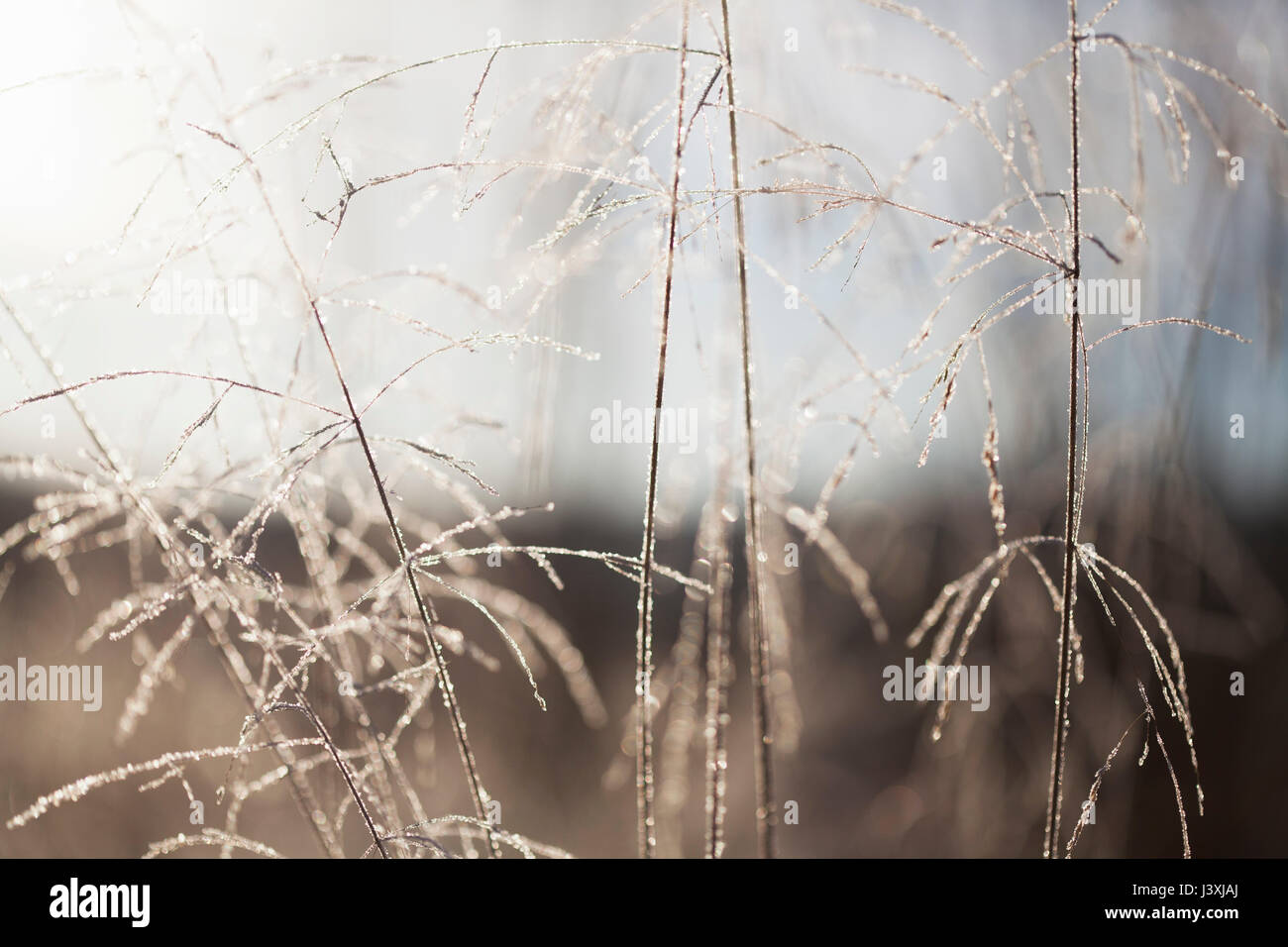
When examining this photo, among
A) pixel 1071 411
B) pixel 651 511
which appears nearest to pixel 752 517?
pixel 651 511

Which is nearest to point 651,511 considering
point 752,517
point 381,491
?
point 752,517

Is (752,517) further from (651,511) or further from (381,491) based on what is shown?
(381,491)

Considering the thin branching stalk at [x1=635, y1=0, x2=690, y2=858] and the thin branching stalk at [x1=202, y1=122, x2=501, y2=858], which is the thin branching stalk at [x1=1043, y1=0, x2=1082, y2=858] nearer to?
the thin branching stalk at [x1=635, y1=0, x2=690, y2=858]

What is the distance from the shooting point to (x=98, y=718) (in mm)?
2621

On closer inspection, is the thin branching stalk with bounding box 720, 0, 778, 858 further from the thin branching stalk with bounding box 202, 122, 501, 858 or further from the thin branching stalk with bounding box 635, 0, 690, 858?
the thin branching stalk with bounding box 202, 122, 501, 858

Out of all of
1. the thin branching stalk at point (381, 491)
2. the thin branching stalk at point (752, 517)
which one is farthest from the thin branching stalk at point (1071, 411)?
the thin branching stalk at point (381, 491)

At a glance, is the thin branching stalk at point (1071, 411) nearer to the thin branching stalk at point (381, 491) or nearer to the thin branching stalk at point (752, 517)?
the thin branching stalk at point (752, 517)

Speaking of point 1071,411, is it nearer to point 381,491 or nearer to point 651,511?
point 651,511

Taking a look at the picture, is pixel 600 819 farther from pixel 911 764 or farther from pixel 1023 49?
pixel 1023 49

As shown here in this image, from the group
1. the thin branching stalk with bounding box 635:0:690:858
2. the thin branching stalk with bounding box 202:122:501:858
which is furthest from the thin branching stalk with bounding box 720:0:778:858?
the thin branching stalk with bounding box 202:122:501:858

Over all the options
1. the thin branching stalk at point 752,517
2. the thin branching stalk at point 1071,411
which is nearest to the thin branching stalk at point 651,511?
the thin branching stalk at point 752,517

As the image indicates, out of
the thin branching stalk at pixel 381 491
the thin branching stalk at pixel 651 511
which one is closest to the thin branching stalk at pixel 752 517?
the thin branching stalk at pixel 651 511

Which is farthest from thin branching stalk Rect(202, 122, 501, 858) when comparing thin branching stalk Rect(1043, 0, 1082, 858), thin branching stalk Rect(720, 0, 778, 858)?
thin branching stalk Rect(1043, 0, 1082, 858)

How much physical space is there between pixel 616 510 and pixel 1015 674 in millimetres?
1581
